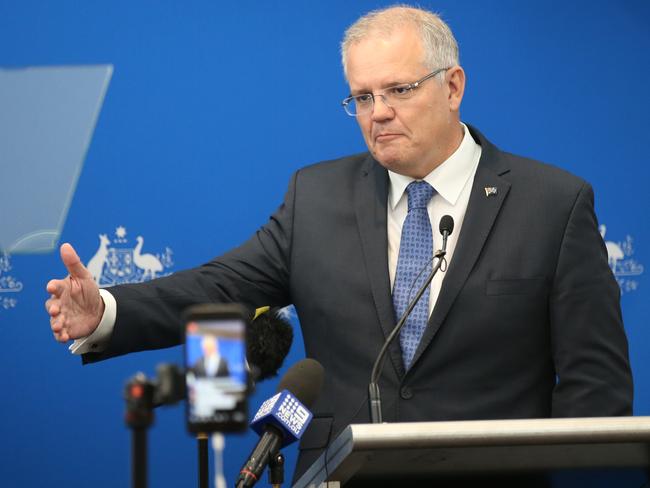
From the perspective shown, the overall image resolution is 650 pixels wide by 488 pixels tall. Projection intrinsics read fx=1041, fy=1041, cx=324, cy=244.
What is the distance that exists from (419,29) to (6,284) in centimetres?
156

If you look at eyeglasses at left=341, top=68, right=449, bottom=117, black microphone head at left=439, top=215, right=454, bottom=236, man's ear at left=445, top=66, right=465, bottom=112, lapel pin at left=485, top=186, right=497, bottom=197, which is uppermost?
man's ear at left=445, top=66, right=465, bottom=112

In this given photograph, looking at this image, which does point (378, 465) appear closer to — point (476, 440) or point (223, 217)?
point (476, 440)

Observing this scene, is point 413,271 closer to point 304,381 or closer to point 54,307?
point 304,381

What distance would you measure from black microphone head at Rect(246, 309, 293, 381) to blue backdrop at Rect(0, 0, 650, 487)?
586 mm

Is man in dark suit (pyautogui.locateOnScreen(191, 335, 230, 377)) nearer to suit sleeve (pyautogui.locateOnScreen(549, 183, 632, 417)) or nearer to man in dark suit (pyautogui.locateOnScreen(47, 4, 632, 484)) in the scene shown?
man in dark suit (pyautogui.locateOnScreen(47, 4, 632, 484))

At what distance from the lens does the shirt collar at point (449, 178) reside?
2627mm

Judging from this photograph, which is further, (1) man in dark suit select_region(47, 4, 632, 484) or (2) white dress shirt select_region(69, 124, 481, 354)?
(2) white dress shirt select_region(69, 124, 481, 354)

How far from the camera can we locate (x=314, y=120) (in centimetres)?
348

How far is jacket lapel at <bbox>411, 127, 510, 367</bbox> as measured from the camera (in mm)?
2443

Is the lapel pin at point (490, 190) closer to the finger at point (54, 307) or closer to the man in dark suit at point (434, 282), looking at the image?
the man in dark suit at point (434, 282)

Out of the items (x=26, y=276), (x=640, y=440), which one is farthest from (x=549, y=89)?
(x=640, y=440)

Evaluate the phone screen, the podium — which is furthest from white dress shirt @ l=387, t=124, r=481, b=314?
the phone screen

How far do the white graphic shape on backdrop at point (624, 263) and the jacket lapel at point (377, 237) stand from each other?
1.19 meters

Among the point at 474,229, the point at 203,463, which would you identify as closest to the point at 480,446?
the point at 203,463
